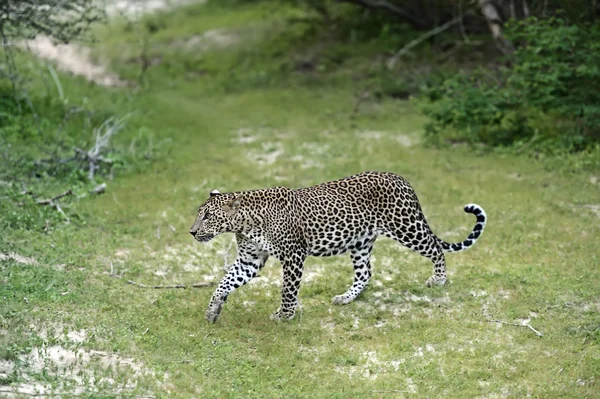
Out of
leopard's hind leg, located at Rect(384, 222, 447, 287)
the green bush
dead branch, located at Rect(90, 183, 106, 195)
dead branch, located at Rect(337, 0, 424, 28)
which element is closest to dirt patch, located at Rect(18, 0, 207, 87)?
dead branch, located at Rect(337, 0, 424, 28)

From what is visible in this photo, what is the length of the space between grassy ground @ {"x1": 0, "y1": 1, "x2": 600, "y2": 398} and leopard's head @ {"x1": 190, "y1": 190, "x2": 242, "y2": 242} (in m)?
0.91

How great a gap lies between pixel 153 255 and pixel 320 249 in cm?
263

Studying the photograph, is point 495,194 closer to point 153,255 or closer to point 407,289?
point 407,289

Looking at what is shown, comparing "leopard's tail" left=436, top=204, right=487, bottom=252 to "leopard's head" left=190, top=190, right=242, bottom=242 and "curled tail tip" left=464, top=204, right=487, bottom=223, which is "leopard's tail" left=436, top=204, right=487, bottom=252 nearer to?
"curled tail tip" left=464, top=204, right=487, bottom=223

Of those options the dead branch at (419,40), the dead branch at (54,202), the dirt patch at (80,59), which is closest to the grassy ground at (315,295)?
the dead branch at (54,202)

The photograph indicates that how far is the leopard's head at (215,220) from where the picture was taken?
8.94 metres

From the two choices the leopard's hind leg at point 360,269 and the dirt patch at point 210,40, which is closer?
the leopard's hind leg at point 360,269

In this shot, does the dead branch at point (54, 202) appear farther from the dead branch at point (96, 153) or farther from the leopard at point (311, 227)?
the leopard at point (311, 227)

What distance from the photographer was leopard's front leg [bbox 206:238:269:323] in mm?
9086

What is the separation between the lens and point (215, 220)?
352 inches

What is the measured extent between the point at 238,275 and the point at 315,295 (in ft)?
3.98

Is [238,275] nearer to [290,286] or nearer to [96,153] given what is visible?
[290,286]

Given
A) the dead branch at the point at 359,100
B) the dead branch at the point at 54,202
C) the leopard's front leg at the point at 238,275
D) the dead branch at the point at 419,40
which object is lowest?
the dead branch at the point at 359,100

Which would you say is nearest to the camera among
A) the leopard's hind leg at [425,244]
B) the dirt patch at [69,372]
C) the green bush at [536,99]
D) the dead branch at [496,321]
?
the dirt patch at [69,372]
